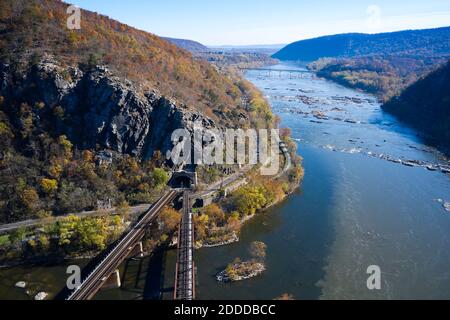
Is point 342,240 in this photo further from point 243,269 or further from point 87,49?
point 87,49

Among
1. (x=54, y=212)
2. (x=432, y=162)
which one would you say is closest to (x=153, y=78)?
(x=54, y=212)

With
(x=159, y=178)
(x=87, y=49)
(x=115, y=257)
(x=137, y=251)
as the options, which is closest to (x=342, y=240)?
(x=137, y=251)

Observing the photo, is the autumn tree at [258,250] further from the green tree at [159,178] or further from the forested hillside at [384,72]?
the forested hillside at [384,72]

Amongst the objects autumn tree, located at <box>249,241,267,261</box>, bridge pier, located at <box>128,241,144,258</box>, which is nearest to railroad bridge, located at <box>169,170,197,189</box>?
bridge pier, located at <box>128,241,144,258</box>

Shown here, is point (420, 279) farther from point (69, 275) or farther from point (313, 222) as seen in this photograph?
point (69, 275)

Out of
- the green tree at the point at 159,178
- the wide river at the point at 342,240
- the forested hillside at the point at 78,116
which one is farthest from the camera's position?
the green tree at the point at 159,178

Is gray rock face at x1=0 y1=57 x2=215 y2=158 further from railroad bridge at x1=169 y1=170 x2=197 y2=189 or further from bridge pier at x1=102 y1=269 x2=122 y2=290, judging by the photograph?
bridge pier at x1=102 y1=269 x2=122 y2=290

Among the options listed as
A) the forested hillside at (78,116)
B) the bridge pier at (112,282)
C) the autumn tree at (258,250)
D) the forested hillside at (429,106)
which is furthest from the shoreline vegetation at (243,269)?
the forested hillside at (429,106)
